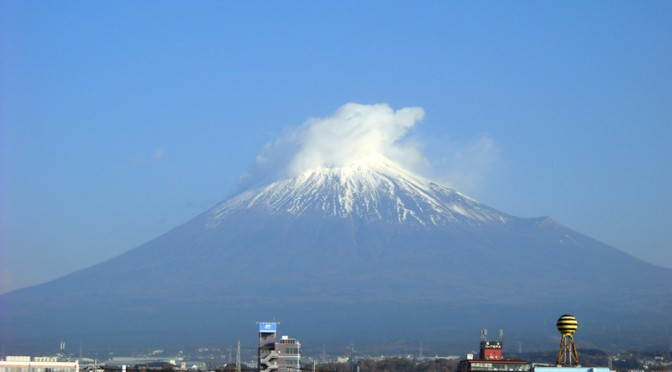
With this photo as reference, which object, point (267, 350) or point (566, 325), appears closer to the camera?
→ point (566, 325)

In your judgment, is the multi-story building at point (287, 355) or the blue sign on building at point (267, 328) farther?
the blue sign on building at point (267, 328)

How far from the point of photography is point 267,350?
412 ft

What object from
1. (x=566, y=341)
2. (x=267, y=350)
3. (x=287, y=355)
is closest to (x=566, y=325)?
(x=566, y=341)

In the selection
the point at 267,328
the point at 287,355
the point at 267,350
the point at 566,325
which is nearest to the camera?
the point at 566,325

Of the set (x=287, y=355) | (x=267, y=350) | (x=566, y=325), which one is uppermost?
(x=267, y=350)

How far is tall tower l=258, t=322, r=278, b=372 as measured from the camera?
393 feet

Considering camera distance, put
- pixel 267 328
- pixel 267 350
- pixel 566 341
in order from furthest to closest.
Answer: pixel 267 328 < pixel 267 350 < pixel 566 341

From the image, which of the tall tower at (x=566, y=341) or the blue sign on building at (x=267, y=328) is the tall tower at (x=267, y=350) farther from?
the tall tower at (x=566, y=341)

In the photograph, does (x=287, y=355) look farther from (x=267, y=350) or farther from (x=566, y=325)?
(x=566, y=325)

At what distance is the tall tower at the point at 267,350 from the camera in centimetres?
11994

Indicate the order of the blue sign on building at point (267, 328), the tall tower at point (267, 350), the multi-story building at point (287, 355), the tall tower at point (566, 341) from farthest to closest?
the blue sign on building at point (267, 328) → the multi-story building at point (287, 355) → the tall tower at point (267, 350) → the tall tower at point (566, 341)

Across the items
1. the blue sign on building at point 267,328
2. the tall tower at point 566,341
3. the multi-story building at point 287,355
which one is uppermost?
the blue sign on building at point 267,328

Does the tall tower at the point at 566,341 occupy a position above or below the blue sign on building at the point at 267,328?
below

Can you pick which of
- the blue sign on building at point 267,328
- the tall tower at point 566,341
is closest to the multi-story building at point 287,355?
A: the blue sign on building at point 267,328
